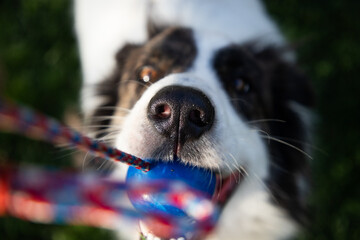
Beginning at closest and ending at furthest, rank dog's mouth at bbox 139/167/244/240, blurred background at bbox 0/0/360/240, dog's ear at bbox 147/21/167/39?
dog's mouth at bbox 139/167/244/240 < dog's ear at bbox 147/21/167/39 < blurred background at bbox 0/0/360/240

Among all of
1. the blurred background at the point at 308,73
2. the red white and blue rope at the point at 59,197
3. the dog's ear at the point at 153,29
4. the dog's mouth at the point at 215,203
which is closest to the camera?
the red white and blue rope at the point at 59,197

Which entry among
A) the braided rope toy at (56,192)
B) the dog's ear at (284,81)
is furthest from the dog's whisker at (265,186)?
the braided rope toy at (56,192)

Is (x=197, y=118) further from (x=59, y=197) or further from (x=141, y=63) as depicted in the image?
(x=59, y=197)

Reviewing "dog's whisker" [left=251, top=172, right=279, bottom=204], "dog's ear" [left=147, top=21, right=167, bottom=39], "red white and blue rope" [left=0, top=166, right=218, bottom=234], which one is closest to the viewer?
"red white and blue rope" [left=0, top=166, right=218, bottom=234]

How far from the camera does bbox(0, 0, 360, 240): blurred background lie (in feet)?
10.0

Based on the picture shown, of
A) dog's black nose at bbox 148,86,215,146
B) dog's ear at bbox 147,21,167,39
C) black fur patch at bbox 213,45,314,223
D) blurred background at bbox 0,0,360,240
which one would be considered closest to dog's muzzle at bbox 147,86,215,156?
dog's black nose at bbox 148,86,215,146

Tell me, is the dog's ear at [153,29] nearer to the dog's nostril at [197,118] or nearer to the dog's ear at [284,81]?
the dog's ear at [284,81]

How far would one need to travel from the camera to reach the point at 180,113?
143 cm

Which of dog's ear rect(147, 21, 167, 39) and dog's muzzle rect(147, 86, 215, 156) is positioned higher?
dog's ear rect(147, 21, 167, 39)

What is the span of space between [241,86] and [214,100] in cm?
51

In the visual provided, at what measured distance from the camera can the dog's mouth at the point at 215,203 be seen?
1.55m

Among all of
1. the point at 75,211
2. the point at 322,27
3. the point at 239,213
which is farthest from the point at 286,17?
the point at 75,211

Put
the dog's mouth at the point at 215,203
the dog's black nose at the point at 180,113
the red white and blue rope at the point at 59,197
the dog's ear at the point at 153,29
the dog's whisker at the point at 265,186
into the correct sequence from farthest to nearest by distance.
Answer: the dog's ear at the point at 153,29 → the dog's whisker at the point at 265,186 → the dog's mouth at the point at 215,203 → the dog's black nose at the point at 180,113 → the red white and blue rope at the point at 59,197

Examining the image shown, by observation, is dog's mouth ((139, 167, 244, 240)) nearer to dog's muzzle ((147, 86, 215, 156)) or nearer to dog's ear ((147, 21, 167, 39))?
dog's muzzle ((147, 86, 215, 156))
